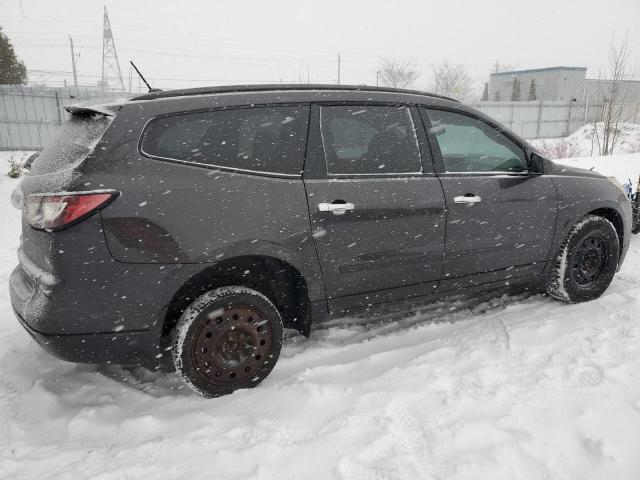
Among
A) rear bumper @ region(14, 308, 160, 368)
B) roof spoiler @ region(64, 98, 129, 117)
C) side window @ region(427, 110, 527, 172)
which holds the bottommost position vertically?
rear bumper @ region(14, 308, 160, 368)

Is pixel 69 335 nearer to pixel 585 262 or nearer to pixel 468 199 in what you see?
pixel 468 199

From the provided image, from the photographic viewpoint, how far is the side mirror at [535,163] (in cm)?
366

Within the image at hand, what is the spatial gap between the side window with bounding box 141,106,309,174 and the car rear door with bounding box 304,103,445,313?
4.6 inches

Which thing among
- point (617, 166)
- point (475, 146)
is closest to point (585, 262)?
point (475, 146)

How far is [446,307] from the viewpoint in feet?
13.1

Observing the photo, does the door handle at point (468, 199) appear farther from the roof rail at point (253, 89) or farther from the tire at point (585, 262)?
the tire at point (585, 262)

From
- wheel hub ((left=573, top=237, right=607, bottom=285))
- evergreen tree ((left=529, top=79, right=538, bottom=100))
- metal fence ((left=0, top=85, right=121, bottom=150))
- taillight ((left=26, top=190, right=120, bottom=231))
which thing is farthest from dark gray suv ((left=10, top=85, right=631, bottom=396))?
evergreen tree ((left=529, top=79, right=538, bottom=100))

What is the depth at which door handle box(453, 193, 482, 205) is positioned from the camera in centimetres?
323

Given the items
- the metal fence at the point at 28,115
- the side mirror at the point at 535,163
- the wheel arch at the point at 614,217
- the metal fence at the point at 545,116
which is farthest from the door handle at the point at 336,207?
the metal fence at the point at 545,116

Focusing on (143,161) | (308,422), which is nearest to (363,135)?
(143,161)

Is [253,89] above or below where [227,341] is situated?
above

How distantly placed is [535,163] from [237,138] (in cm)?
235

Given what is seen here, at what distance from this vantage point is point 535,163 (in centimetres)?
367

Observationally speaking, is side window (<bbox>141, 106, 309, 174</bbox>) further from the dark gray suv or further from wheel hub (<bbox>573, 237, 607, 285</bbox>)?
wheel hub (<bbox>573, 237, 607, 285</bbox>)
